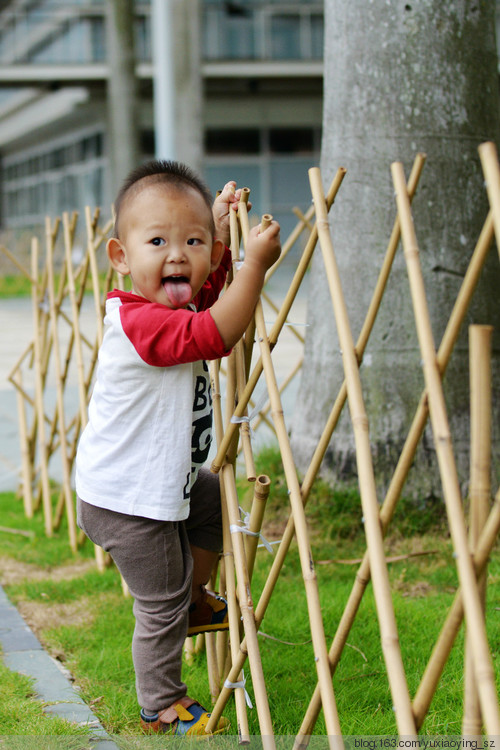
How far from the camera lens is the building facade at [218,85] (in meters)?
15.5

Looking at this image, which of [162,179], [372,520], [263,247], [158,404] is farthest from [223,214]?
[372,520]

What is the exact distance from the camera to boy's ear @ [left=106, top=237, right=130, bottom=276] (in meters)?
1.79

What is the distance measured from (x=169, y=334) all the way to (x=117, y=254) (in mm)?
268

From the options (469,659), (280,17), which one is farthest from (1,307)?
(469,659)

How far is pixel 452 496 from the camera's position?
119 centimetres

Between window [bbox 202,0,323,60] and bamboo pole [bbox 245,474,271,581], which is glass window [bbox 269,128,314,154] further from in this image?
bamboo pole [bbox 245,474,271,581]

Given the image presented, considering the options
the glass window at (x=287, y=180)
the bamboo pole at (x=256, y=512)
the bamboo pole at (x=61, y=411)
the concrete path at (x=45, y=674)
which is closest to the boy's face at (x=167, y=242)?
the bamboo pole at (x=256, y=512)

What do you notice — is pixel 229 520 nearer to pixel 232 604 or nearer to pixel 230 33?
pixel 232 604

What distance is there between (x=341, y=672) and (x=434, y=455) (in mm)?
958

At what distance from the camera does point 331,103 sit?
3021mm

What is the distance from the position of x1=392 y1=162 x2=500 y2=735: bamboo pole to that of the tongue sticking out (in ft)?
1.72

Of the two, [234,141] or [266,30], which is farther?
[234,141]

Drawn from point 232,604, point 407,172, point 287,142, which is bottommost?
point 232,604

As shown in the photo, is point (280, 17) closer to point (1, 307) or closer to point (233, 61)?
point (233, 61)
